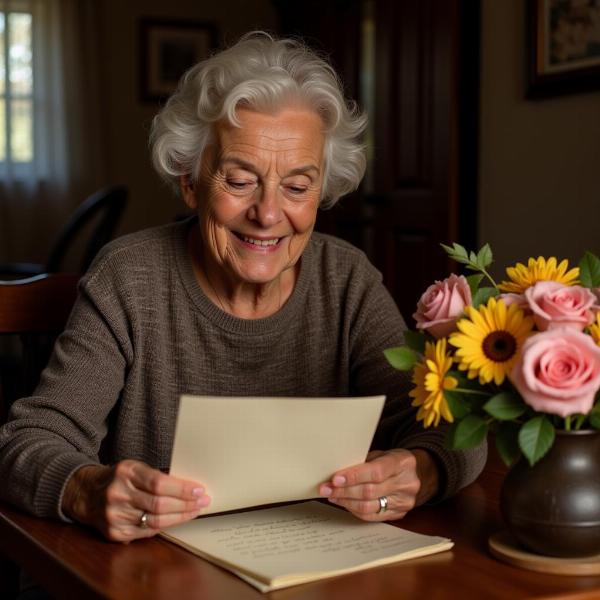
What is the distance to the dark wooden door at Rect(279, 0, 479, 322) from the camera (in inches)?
161

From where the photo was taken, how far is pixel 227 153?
1.59m

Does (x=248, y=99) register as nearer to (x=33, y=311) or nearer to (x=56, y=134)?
(x=33, y=311)

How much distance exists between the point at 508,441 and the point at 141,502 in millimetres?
411

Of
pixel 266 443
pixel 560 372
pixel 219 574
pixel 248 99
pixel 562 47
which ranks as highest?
pixel 562 47

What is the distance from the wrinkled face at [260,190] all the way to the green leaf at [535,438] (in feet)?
2.31

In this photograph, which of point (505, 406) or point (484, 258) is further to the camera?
point (484, 258)

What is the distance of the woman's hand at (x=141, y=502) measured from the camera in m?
1.13

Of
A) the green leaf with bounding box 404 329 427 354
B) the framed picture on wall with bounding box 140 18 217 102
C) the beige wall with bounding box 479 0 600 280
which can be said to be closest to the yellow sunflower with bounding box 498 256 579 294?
the green leaf with bounding box 404 329 427 354

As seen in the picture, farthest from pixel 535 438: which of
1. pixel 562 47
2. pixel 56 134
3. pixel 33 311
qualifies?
pixel 56 134

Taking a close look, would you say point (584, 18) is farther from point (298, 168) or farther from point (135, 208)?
point (135, 208)

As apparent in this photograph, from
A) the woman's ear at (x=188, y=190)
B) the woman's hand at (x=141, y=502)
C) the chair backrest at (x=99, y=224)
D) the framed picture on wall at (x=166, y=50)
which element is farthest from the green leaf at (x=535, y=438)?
the framed picture on wall at (x=166, y=50)

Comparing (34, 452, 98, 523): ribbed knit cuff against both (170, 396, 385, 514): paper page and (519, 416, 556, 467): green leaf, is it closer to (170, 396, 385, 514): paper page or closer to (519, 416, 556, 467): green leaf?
(170, 396, 385, 514): paper page

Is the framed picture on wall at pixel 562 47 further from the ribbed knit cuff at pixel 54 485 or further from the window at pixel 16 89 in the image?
the window at pixel 16 89

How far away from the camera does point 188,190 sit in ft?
5.63
